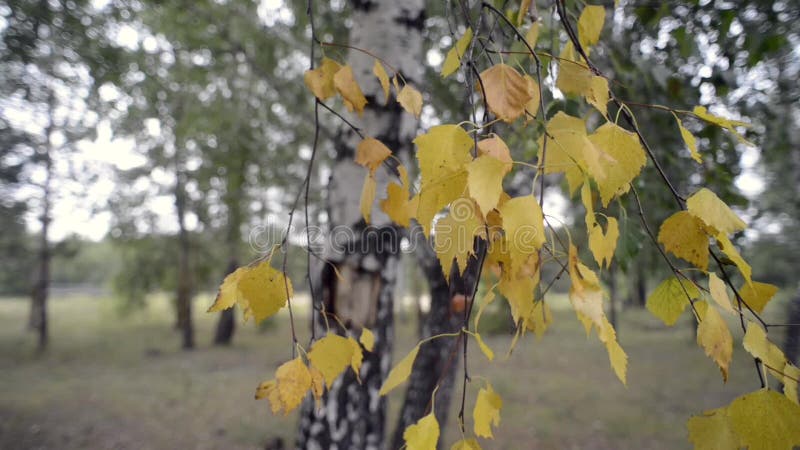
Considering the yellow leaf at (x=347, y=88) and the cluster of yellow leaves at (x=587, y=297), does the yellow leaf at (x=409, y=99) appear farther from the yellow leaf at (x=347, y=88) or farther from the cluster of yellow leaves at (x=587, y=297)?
the cluster of yellow leaves at (x=587, y=297)

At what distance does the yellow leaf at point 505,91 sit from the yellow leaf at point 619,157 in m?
0.11

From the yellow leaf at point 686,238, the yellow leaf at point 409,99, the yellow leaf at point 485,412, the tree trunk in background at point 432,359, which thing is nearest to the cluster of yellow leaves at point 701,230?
the yellow leaf at point 686,238

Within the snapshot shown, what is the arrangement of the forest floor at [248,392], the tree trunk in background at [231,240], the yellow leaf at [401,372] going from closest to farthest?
1. the yellow leaf at [401,372]
2. the forest floor at [248,392]
3. the tree trunk in background at [231,240]

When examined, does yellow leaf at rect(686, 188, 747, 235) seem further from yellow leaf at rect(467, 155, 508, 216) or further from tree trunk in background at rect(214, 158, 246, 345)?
tree trunk in background at rect(214, 158, 246, 345)

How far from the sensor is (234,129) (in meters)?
5.13

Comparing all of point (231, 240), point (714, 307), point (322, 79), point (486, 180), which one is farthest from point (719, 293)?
point (231, 240)

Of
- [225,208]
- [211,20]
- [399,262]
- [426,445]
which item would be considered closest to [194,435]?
[399,262]

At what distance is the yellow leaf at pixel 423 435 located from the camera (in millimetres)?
639

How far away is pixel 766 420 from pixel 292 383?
2.11 ft

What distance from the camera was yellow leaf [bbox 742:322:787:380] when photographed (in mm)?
602

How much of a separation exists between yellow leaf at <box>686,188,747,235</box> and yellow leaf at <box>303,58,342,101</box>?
63 centimetres

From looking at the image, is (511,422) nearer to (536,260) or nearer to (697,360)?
(536,260)

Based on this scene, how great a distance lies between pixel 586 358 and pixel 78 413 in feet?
27.2

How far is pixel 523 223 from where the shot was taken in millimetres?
525
